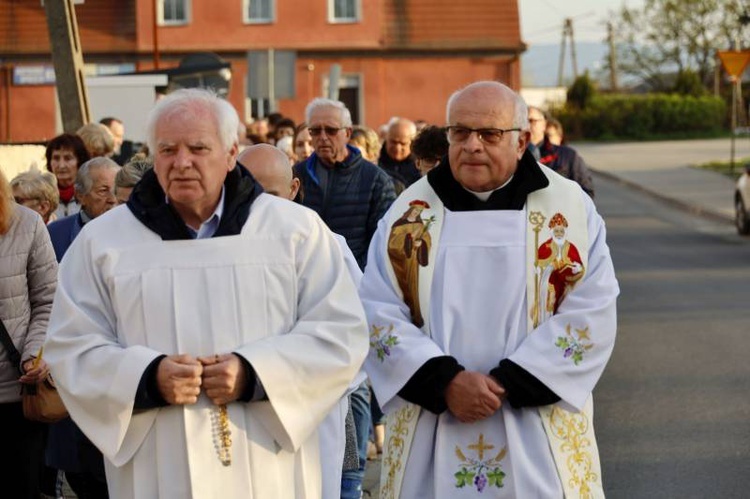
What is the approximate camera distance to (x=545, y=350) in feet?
17.3

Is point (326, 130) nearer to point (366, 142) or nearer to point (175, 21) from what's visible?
point (366, 142)

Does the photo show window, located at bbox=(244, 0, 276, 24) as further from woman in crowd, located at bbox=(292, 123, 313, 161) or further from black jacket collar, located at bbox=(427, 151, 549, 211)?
black jacket collar, located at bbox=(427, 151, 549, 211)

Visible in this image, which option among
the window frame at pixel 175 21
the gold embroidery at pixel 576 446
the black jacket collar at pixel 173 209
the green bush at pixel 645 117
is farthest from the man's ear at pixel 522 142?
the green bush at pixel 645 117

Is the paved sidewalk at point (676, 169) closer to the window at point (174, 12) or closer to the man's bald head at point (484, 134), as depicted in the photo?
the window at point (174, 12)

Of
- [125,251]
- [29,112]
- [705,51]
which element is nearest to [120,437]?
[125,251]

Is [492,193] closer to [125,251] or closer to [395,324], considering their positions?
[395,324]

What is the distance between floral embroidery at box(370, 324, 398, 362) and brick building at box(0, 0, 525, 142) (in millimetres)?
42999

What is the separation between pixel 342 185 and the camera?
9.16 meters

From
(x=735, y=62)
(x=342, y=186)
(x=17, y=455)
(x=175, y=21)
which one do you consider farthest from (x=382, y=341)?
(x=175, y=21)

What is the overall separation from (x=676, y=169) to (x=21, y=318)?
38.3 meters

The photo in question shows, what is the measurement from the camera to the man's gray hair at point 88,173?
7.89 m

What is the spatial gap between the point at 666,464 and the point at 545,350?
405 cm

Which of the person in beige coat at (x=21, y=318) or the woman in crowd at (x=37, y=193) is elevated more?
the woman in crowd at (x=37, y=193)

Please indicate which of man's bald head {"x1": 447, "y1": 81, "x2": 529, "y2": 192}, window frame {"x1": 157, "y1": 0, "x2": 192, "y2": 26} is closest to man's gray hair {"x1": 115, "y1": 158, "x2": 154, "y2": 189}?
man's bald head {"x1": 447, "y1": 81, "x2": 529, "y2": 192}
